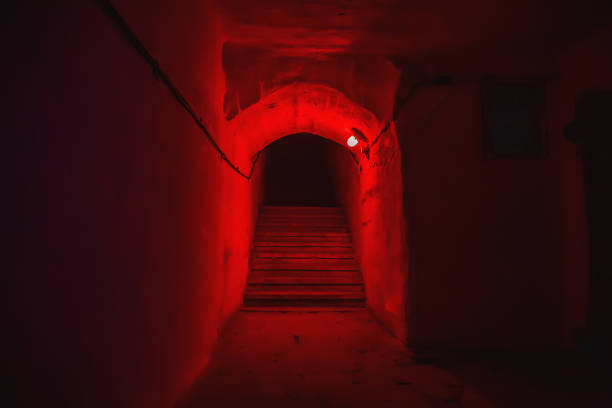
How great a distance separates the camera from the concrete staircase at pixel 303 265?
17.4 feet

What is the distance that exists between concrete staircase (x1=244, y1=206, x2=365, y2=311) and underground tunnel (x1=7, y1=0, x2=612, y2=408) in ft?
1.89

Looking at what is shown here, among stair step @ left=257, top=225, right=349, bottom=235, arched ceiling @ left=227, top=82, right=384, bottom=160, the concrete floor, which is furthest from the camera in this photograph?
stair step @ left=257, top=225, right=349, bottom=235

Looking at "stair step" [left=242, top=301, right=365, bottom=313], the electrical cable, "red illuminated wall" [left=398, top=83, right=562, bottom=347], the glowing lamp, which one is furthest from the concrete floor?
the glowing lamp

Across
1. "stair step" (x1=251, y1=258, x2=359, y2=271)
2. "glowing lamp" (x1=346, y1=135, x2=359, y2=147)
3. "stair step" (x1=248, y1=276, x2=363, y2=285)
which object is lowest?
"stair step" (x1=248, y1=276, x2=363, y2=285)

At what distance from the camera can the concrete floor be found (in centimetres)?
233

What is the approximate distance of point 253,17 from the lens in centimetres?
288

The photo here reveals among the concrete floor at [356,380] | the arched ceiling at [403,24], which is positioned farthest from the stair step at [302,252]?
the arched ceiling at [403,24]

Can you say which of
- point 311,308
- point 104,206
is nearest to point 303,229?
point 311,308

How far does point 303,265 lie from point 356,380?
11.6 feet

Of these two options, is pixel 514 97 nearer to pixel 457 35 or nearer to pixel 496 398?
pixel 457 35

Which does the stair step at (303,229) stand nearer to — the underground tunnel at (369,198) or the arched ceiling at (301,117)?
the arched ceiling at (301,117)

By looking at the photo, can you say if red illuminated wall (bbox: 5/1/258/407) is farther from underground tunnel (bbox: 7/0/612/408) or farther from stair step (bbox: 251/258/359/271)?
stair step (bbox: 251/258/359/271)

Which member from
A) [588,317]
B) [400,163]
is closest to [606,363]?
[588,317]

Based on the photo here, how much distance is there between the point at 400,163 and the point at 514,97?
1.59 m
